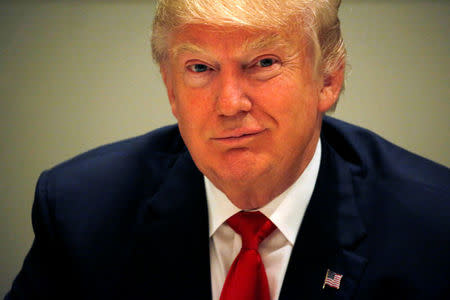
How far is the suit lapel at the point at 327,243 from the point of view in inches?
47.4

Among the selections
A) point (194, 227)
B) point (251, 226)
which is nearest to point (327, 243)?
point (251, 226)

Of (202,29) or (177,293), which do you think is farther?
(177,293)

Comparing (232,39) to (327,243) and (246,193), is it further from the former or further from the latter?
(327,243)

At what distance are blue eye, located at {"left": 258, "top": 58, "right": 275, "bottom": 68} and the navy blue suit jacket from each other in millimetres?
382

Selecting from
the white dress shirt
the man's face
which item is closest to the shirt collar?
the white dress shirt

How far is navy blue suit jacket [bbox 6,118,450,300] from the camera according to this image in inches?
47.9

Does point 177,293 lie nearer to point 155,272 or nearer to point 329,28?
point 155,272

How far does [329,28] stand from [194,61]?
339mm

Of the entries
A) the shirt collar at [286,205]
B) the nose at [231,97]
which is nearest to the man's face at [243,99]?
the nose at [231,97]

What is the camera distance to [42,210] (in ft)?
4.63

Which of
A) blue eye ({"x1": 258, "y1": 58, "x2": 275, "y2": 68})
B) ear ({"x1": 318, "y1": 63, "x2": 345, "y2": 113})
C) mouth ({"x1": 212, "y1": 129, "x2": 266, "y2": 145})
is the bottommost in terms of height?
mouth ({"x1": 212, "y1": 129, "x2": 266, "y2": 145})

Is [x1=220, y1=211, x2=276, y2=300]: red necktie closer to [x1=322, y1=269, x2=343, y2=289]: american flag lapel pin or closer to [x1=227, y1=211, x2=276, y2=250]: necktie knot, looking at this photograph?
[x1=227, y1=211, x2=276, y2=250]: necktie knot

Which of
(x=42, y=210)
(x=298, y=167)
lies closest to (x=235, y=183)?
(x=298, y=167)

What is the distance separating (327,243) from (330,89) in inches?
15.4
